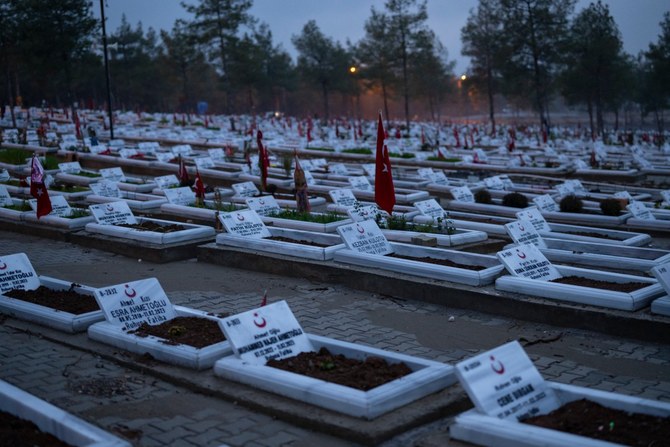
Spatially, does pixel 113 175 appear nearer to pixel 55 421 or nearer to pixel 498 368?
pixel 55 421

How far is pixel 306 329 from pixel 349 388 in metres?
2.68

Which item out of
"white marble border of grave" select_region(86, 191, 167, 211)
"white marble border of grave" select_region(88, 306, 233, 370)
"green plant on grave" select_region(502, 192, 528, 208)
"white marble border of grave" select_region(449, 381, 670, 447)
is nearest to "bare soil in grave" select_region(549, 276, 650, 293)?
"white marble border of grave" select_region(449, 381, 670, 447)

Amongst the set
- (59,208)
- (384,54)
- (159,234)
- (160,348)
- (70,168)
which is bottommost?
(160,348)

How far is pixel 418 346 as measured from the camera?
7758mm

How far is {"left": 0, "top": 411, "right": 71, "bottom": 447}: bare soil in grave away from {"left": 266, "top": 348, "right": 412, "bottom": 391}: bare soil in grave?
1926 mm

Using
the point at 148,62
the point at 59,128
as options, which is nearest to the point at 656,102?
the point at 59,128

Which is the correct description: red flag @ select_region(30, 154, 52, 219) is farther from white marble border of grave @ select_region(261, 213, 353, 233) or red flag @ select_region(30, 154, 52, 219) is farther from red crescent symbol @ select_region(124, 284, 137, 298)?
red crescent symbol @ select_region(124, 284, 137, 298)

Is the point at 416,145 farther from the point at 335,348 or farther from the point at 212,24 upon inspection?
the point at 335,348

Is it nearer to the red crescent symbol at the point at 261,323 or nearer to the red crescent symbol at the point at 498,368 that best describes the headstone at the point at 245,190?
the red crescent symbol at the point at 261,323

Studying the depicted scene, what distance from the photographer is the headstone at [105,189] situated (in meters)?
18.2

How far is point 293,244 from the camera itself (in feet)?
38.3

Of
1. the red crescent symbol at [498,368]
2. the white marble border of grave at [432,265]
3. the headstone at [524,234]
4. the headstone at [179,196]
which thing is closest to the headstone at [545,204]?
the headstone at [524,234]

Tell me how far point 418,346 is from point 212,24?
4696 centimetres

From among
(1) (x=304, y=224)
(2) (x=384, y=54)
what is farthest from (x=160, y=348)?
(2) (x=384, y=54)
